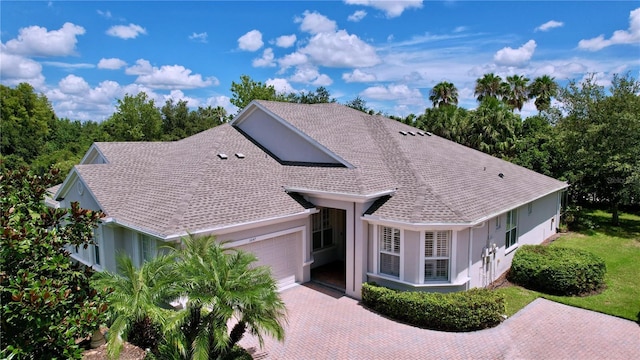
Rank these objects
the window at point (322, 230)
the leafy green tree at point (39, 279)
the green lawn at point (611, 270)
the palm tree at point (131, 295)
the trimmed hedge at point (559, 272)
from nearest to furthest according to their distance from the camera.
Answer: the leafy green tree at point (39, 279), the palm tree at point (131, 295), the green lawn at point (611, 270), the trimmed hedge at point (559, 272), the window at point (322, 230)

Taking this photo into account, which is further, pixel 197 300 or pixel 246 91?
pixel 246 91

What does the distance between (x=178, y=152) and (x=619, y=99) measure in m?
26.8

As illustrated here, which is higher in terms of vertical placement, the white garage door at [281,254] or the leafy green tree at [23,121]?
the leafy green tree at [23,121]

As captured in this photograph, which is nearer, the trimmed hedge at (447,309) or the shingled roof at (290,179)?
the trimmed hedge at (447,309)

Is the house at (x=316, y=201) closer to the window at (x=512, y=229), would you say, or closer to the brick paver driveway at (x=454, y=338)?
the window at (x=512, y=229)

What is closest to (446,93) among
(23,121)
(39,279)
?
(39,279)

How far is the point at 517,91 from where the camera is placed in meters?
45.8

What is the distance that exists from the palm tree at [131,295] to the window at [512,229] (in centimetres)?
1463

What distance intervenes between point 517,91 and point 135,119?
4350 cm

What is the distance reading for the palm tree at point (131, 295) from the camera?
796 cm

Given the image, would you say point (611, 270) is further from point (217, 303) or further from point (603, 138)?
point (217, 303)

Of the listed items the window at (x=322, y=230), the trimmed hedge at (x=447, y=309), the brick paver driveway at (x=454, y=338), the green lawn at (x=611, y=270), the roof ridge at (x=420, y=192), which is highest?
the roof ridge at (x=420, y=192)

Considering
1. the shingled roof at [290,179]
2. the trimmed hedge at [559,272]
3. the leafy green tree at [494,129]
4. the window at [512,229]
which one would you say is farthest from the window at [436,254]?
the leafy green tree at [494,129]

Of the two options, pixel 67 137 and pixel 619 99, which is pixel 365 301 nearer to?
pixel 619 99
